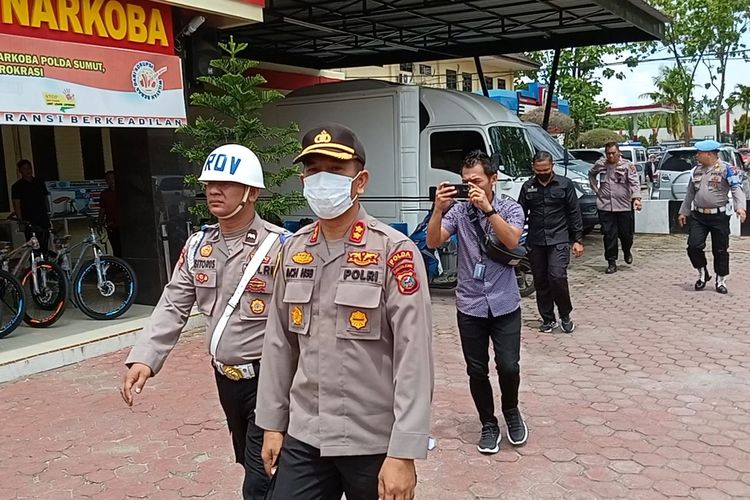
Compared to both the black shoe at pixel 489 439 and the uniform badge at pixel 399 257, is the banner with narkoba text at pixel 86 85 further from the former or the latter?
A: the uniform badge at pixel 399 257

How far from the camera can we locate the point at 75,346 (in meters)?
6.60

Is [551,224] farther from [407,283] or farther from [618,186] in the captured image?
[407,283]

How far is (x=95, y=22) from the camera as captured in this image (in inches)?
264

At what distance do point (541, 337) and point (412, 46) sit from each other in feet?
29.5

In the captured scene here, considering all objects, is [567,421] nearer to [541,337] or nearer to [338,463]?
[541,337]

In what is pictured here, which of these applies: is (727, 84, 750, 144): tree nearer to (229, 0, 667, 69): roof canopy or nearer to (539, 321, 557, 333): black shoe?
(229, 0, 667, 69): roof canopy

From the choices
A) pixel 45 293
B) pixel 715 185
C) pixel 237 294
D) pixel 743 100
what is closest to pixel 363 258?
pixel 237 294

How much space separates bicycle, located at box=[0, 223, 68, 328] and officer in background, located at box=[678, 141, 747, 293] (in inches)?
276

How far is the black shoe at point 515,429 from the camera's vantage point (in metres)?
4.29

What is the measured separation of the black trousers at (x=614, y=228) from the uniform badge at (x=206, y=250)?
825 centimetres

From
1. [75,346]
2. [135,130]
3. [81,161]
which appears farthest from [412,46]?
[75,346]

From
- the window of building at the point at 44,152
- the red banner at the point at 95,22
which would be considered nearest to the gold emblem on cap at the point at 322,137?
the red banner at the point at 95,22

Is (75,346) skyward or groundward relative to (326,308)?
groundward

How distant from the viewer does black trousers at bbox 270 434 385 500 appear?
2.22 m
